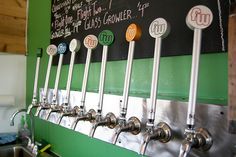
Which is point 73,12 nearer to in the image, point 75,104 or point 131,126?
point 75,104

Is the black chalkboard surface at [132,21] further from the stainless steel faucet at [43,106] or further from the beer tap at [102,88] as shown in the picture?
the stainless steel faucet at [43,106]

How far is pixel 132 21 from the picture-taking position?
1030 mm

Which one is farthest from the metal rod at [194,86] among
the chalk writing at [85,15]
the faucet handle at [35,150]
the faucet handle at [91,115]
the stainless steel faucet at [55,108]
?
the faucet handle at [35,150]

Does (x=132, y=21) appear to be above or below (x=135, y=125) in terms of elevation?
above

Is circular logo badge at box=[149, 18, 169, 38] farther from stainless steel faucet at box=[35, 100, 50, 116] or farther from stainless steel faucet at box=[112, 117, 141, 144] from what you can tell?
stainless steel faucet at box=[35, 100, 50, 116]

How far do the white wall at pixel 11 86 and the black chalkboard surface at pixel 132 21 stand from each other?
525 millimetres

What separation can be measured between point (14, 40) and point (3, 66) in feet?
0.67

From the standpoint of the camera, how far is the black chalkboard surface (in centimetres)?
75

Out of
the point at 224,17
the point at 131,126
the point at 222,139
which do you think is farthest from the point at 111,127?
the point at 224,17

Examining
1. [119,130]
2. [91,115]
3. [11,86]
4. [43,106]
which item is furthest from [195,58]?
[11,86]

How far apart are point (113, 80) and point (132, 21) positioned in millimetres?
270

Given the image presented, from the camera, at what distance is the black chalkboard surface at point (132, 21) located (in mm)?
746

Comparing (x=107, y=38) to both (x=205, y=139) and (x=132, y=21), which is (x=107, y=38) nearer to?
(x=132, y=21)

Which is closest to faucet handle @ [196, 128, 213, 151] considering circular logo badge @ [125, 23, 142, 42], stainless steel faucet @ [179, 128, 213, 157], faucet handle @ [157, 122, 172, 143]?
stainless steel faucet @ [179, 128, 213, 157]
